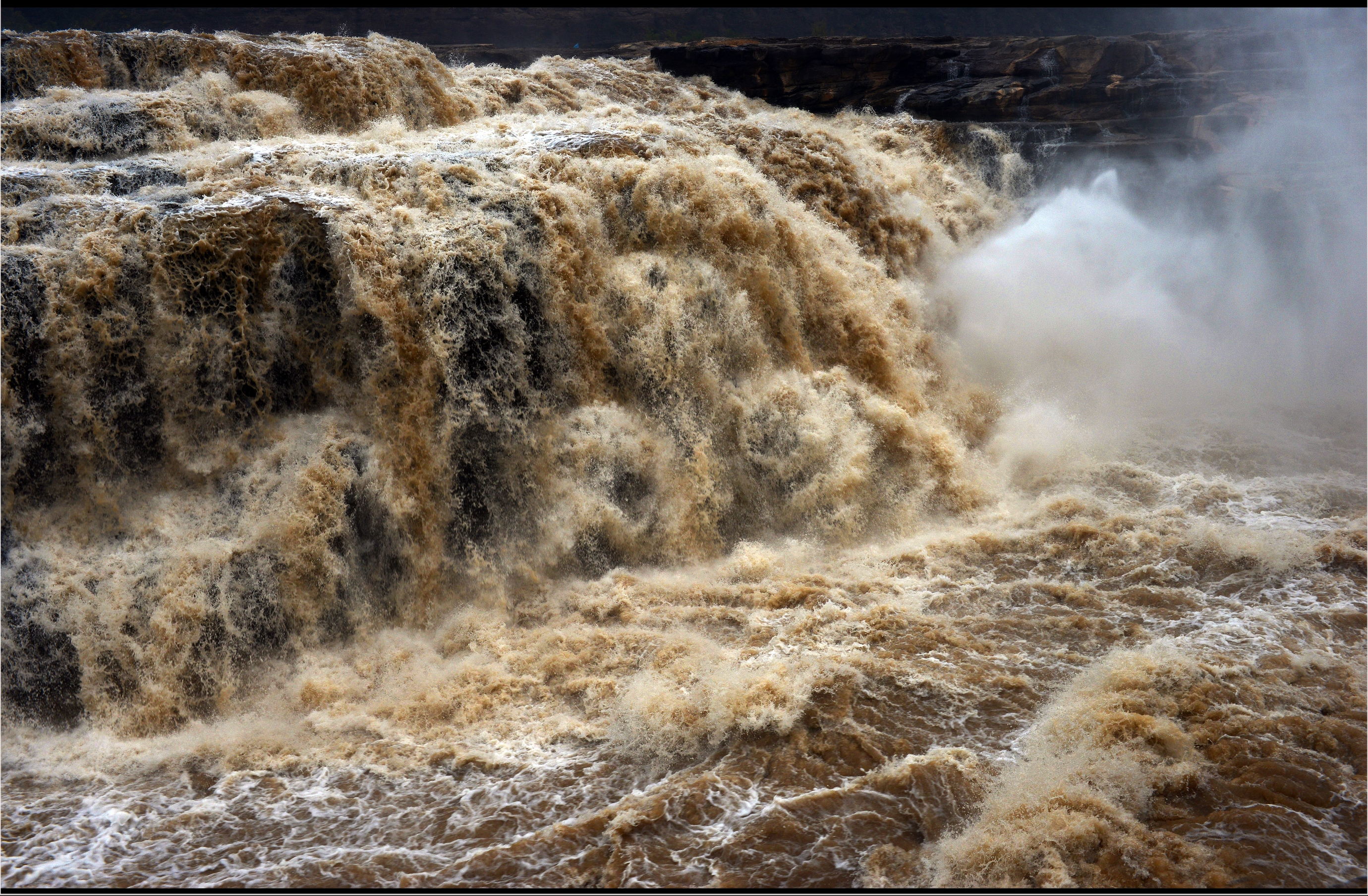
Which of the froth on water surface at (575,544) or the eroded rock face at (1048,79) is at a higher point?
the eroded rock face at (1048,79)

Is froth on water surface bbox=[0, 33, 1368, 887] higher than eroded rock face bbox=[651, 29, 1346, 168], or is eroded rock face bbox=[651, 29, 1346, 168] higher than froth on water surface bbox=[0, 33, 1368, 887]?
eroded rock face bbox=[651, 29, 1346, 168]

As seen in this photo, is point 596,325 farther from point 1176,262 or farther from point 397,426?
point 1176,262

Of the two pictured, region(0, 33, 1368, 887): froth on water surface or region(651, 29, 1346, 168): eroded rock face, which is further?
region(651, 29, 1346, 168): eroded rock face

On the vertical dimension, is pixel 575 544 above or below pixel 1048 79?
below

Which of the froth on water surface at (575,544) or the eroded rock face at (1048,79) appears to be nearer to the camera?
the froth on water surface at (575,544)

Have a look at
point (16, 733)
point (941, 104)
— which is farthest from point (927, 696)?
point (941, 104)
